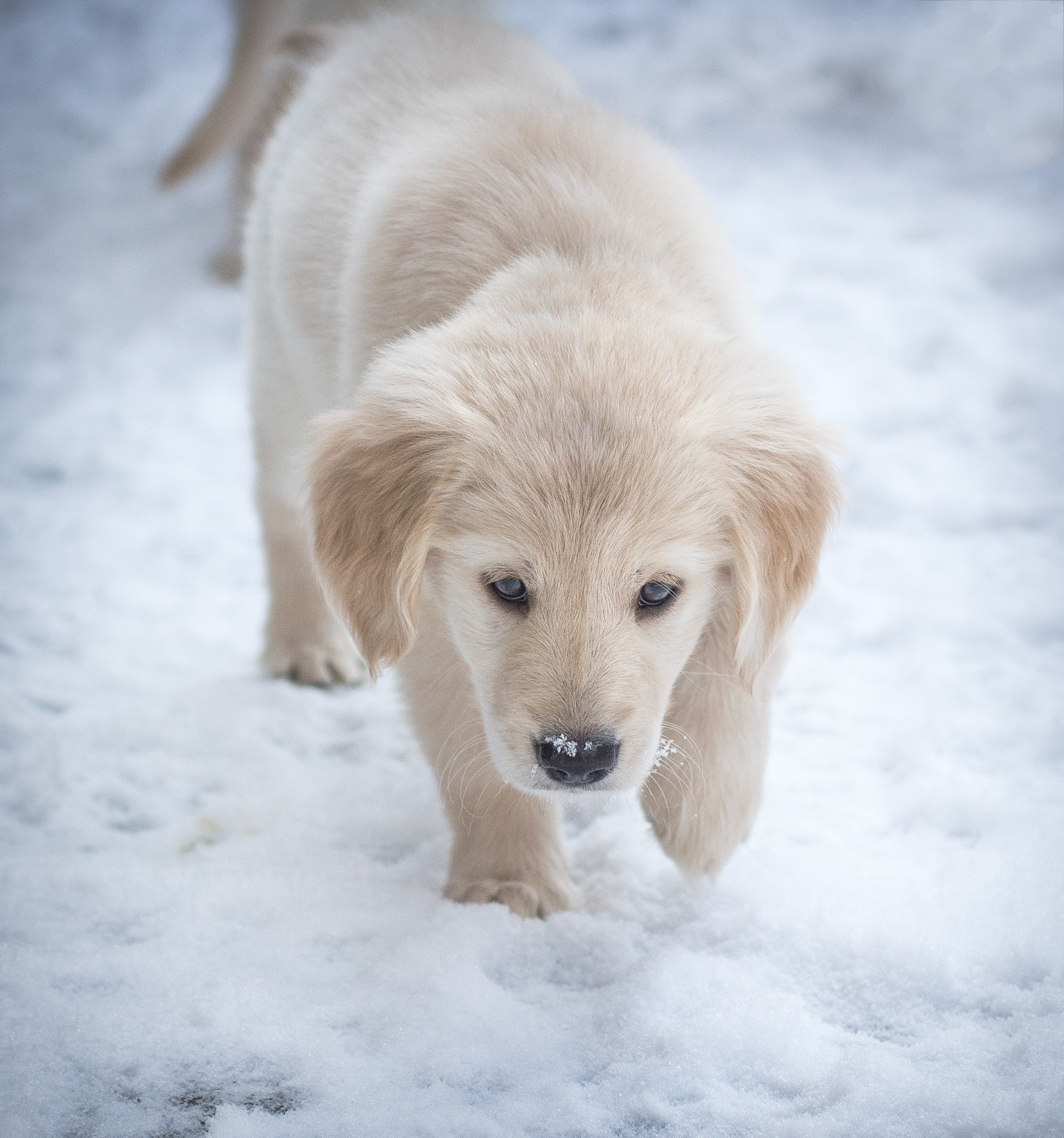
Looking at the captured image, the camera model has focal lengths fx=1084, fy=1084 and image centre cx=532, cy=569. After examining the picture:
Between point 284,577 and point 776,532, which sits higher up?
point 776,532

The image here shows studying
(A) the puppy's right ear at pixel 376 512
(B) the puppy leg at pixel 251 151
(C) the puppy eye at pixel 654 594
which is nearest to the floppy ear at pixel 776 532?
(C) the puppy eye at pixel 654 594

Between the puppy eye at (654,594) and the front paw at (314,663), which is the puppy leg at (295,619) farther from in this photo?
the puppy eye at (654,594)

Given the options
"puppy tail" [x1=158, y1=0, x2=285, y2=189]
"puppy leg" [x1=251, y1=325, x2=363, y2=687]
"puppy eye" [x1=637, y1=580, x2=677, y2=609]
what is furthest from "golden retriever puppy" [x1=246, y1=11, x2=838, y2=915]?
"puppy tail" [x1=158, y1=0, x2=285, y2=189]

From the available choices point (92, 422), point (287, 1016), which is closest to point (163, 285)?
point (92, 422)

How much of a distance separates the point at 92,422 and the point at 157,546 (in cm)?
88

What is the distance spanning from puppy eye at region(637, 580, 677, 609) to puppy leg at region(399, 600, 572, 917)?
445mm

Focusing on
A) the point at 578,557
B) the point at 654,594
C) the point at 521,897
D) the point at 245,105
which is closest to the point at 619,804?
the point at 521,897

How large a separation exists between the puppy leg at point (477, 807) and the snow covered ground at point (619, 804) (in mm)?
78

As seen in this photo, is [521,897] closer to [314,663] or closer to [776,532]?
[776,532]

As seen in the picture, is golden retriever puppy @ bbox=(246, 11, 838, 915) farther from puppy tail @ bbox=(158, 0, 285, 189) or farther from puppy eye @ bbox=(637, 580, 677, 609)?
puppy tail @ bbox=(158, 0, 285, 189)

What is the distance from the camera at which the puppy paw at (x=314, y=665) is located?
297cm

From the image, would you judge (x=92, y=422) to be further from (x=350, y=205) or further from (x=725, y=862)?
(x=725, y=862)

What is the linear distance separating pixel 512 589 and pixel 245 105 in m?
3.43

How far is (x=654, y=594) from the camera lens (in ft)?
5.81
